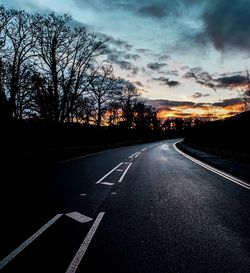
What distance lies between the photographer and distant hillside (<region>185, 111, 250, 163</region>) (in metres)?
21.6

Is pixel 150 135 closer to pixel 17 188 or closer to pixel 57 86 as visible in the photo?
pixel 57 86

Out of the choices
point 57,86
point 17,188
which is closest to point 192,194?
point 17,188

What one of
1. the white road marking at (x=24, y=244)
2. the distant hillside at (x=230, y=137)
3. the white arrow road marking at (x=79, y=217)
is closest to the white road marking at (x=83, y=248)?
the white arrow road marking at (x=79, y=217)

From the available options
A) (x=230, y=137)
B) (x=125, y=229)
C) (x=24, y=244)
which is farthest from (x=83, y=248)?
(x=230, y=137)

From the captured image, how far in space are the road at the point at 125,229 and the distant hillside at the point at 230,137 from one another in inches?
431

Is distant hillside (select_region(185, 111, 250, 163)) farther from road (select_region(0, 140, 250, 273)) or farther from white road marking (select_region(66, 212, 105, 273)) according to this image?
white road marking (select_region(66, 212, 105, 273))

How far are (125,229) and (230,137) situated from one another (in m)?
23.9

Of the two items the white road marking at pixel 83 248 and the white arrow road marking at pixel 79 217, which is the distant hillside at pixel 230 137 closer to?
the white arrow road marking at pixel 79 217

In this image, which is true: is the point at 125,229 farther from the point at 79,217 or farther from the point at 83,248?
the point at 79,217

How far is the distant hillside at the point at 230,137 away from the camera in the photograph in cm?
2164

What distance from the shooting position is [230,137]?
26766 millimetres

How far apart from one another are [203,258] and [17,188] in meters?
7.27

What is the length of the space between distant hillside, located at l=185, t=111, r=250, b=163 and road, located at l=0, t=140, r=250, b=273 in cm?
1095

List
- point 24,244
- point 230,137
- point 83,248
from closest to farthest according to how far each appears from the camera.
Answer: point 83,248, point 24,244, point 230,137
